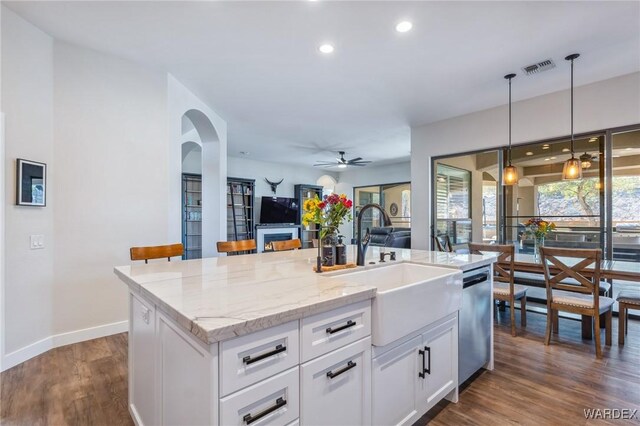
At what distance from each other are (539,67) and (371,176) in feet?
21.5

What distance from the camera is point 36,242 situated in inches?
107

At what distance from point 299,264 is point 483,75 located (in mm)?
3081

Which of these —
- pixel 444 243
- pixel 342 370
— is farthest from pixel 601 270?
pixel 342 370

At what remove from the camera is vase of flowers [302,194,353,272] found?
1.98 m

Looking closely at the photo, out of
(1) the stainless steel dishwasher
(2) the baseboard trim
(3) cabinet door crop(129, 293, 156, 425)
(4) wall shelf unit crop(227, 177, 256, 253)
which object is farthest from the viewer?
(4) wall shelf unit crop(227, 177, 256, 253)

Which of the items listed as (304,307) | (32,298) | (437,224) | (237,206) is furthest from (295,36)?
(237,206)

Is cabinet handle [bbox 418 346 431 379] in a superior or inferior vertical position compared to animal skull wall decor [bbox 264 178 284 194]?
inferior

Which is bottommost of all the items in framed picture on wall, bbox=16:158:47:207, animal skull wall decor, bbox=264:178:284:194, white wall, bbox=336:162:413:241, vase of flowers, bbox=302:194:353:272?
vase of flowers, bbox=302:194:353:272

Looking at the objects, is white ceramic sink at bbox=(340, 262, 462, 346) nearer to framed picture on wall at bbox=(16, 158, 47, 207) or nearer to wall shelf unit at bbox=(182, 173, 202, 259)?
framed picture on wall at bbox=(16, 158, 47, 207)

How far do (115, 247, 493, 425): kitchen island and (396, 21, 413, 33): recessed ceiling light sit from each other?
6.48 ft

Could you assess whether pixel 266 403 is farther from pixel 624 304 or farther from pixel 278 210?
pixel 278 210

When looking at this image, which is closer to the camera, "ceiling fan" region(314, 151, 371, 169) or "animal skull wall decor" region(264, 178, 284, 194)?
"ceiling fan" region(314, 151, 371, 169)

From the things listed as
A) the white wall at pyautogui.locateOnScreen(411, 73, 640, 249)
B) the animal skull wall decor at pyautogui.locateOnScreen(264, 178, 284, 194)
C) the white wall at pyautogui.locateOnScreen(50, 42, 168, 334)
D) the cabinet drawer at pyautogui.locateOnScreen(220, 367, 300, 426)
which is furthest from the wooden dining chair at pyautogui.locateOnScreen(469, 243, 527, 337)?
the animal skull wall decor at pyautogui.locateOnScreen(264, 178, 284, 194)

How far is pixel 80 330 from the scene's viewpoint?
3027mm
